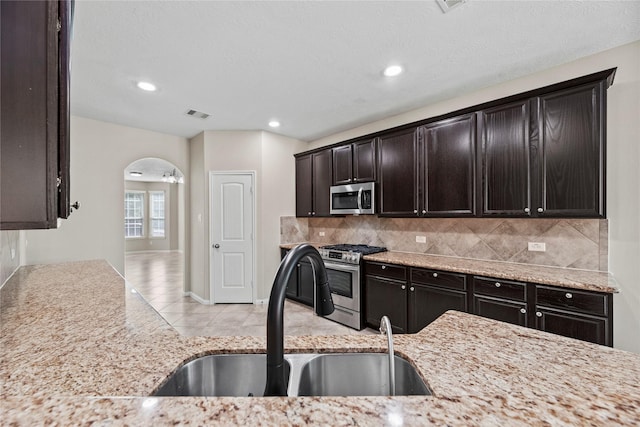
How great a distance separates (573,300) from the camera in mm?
2061

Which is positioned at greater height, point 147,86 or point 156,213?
point 147,86

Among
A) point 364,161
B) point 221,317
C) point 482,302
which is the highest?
point 364,161

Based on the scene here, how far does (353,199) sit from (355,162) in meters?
0.53

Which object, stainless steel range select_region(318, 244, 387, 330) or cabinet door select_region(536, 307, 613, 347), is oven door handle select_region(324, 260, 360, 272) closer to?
stainless steel range select_region(318, 244, 387, 330)

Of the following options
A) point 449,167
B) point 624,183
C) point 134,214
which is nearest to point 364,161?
point 449,167

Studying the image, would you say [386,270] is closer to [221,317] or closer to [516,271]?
[516,271]

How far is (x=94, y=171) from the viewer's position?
3961 millimetres

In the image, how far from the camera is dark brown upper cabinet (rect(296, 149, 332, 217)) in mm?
4371

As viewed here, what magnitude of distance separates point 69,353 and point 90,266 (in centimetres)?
254

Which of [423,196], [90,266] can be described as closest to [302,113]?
[423,196]

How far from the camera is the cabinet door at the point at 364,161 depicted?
372cm

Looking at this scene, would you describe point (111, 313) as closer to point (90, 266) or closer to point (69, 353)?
point (69, 353)

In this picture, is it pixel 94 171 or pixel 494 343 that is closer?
pixel 494 343

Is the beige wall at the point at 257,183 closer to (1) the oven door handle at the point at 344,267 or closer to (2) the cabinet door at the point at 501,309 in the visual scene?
(1) the oven door handle at the point at 344,267
